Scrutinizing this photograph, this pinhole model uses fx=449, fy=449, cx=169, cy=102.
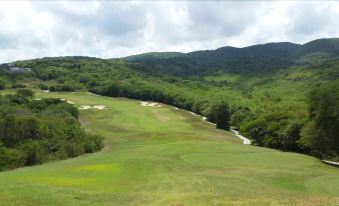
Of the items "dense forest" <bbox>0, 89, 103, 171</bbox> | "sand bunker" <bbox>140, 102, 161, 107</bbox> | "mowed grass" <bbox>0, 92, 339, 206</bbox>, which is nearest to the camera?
"mowed grass" <bbox>0, 92, 339, 206</bbox>

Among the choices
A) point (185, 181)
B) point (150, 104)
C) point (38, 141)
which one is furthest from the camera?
point (150, 104)

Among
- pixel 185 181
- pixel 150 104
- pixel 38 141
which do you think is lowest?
pixel 38 141

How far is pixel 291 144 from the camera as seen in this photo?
9938cm

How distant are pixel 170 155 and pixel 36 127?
42047mm

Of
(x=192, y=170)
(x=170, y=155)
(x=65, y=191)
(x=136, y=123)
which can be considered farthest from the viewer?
(x=136, y=123)

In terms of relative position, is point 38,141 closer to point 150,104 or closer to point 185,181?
point 185,181

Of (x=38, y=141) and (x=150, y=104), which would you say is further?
(x=150, y=104)

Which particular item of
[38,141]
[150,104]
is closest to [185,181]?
[38,141]

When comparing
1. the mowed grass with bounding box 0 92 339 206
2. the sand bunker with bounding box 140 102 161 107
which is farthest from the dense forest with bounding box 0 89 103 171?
the sand bunker with bounding box 140 102 161 107

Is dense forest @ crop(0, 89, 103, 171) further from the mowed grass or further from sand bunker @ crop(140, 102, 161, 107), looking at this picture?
sand bunker @ crop(140, 102, 161, 107)

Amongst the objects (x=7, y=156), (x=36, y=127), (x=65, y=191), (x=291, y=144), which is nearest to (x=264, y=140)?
(x=291, y=144)

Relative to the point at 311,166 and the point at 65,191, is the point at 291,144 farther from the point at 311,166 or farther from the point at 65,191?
the point at 65,191

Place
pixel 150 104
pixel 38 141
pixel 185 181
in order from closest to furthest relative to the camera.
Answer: pixel 185 181
pixel 38 141
pixel 150 104

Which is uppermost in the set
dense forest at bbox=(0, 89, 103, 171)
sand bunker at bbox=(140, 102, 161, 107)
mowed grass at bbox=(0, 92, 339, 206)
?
sand bunker at bbox=(140, 102, 161, 107)
